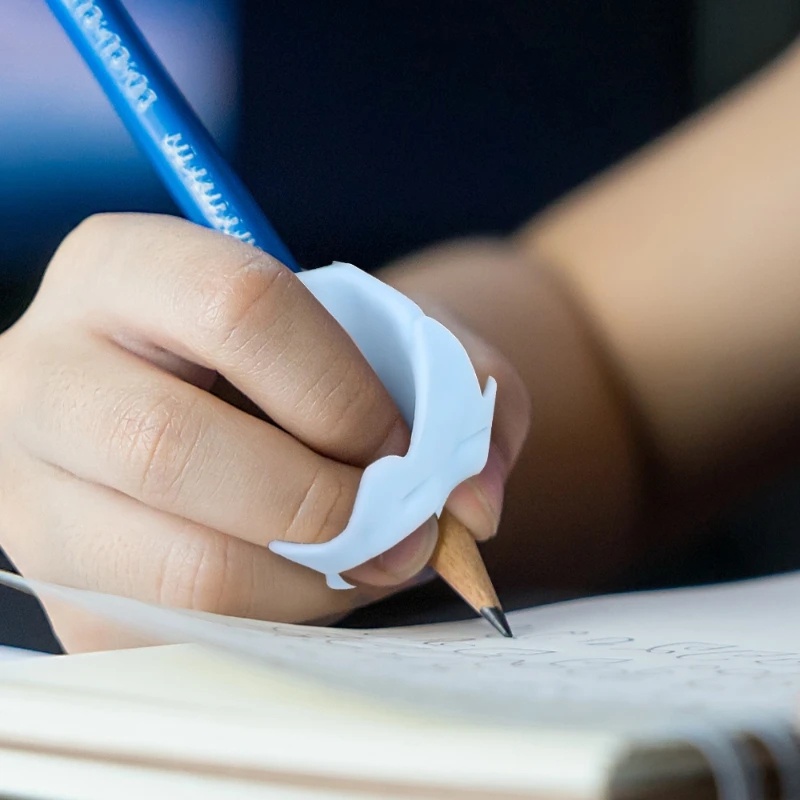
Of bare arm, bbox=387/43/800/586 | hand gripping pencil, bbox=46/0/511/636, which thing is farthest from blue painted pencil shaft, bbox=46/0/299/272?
bare arm, bbox=387/43/800/586

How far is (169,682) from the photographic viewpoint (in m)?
0.09

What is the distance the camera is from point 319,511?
0.14 metres

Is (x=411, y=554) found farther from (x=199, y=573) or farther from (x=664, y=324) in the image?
(x=664, y=324)

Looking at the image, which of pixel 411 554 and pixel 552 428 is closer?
pixel 411 554

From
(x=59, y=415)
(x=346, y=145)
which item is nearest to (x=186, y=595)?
(x=59, y=415)

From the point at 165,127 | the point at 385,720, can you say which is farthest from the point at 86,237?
the point at 385,720

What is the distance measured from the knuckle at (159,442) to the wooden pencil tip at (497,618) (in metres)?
0.05

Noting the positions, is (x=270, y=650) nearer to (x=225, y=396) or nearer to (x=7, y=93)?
(x=225, y=396)

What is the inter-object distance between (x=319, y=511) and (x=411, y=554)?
16mm

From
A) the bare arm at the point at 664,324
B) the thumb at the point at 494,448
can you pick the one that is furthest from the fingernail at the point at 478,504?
the bare arm at the point at 664,324

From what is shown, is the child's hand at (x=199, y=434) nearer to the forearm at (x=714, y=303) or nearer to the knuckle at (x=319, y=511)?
the knuckle at (x=319, y=511)

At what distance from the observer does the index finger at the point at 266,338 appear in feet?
0.45

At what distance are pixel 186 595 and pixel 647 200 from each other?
0.23 metres

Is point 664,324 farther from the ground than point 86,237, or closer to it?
closer to it
